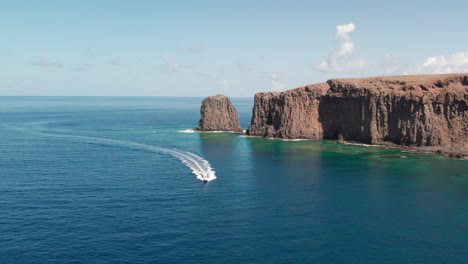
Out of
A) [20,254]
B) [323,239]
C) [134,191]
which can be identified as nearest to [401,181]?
[323,239]

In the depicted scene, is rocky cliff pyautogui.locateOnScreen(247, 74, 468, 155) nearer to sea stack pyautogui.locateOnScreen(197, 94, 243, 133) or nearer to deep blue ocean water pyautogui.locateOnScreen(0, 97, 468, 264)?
deep blue ocean water pyautogui.locateOnScreen(0, 97, 468, 264)

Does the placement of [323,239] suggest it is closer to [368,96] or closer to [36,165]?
[36,165]

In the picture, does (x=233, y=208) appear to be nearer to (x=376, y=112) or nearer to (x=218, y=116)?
(x=376, y=112)

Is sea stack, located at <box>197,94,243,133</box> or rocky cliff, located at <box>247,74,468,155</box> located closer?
rocky cliff, located at <box>247,74,468,155</box>

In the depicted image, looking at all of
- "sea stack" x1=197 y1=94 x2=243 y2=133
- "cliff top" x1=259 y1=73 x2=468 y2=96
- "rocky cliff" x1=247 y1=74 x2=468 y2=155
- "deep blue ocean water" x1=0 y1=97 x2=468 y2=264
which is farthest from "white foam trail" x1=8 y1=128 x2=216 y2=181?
"cliff top" x1=259 y1=73 x2=468 y2=96

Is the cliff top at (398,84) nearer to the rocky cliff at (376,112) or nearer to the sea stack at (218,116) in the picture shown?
the rocky cliff at (376,112)
